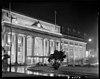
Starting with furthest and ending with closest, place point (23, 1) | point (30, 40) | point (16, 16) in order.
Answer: point (30, 40) < point (16, 16) < point (23, 1)

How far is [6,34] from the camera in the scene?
31969 millimetres

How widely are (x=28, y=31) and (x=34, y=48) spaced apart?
3.75 metres

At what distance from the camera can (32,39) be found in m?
39.4

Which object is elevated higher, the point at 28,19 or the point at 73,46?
the point at 28,19

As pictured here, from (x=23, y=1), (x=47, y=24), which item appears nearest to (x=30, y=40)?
(x=47, y=24)

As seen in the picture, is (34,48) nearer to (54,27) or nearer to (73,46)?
(54,27)

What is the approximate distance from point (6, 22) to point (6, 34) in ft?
8.04

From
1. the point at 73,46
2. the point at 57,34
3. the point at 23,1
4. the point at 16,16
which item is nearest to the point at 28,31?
the point at 16,16

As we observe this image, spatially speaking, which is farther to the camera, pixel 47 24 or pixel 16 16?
pixel 47 24

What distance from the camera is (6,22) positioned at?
3033 centimetres

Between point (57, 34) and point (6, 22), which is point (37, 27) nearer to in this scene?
point (57, 34)

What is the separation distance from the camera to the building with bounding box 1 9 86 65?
32000 mm

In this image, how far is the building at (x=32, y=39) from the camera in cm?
3200

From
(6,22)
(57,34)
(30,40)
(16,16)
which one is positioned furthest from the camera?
(57,34)
